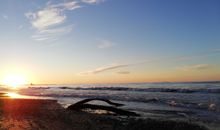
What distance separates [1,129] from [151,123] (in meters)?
6.00

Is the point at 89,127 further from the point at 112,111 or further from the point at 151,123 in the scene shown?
the point at 112,111

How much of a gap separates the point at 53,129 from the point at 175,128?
4.70 metres

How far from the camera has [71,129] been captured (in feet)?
35.2

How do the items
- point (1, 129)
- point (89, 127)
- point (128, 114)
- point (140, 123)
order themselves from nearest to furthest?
point (1, 129) < point (89, 127) < point (140, 123) < point (128, 114)

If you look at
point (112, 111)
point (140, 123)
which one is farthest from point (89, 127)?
point (112, 111)

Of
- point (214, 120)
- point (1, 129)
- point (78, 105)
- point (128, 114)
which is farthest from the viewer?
point (78, 105)

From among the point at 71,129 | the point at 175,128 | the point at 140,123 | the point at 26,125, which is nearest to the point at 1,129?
the point at 26,125

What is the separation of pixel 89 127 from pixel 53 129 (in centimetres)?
143

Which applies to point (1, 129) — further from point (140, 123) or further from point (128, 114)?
point (128, 114)

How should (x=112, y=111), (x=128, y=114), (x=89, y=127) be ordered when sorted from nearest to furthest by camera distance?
(x=89, y=127) < (x=128, y=114) < (x=112, y=111)

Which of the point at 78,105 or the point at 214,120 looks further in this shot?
the point at 78,105

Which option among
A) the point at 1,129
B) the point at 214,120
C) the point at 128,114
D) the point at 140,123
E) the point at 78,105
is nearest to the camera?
the point at 1,129

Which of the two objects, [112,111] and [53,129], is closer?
[53,129]

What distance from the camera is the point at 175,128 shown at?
11.4 metres
